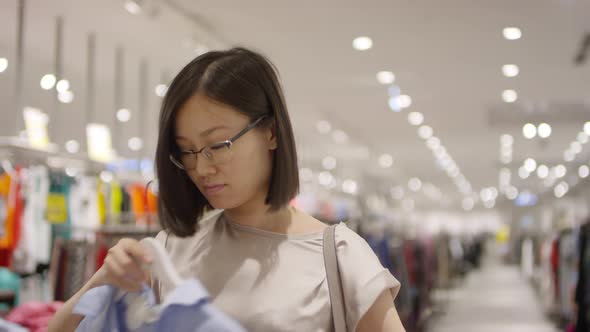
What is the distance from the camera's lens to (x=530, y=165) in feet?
64.2

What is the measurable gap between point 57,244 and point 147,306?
4.58 metres

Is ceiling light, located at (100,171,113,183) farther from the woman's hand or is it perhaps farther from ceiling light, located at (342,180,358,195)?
ceiling light, located at (342,180,358,195)

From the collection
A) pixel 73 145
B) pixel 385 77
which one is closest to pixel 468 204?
pixel 385 77

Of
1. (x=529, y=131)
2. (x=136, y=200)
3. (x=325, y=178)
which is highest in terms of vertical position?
(x=529, y=131)

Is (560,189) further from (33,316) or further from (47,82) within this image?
(33,316)

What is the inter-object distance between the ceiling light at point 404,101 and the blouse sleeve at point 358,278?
31.9 feet

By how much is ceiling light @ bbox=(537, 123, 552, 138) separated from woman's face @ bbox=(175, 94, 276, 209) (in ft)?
38.1

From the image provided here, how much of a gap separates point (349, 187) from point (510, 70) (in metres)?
11.7

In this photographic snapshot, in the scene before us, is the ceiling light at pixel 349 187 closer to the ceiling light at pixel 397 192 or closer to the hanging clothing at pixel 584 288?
the ceiling light at pixel 397 192

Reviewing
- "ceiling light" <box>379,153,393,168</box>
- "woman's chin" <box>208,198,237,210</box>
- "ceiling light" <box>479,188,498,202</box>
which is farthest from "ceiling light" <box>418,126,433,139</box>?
"ceiling light" <box>479,188,498,202</box>

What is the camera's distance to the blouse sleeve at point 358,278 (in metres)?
1.27

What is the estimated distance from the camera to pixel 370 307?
50.3 inches

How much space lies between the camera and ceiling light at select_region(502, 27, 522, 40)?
7.40m

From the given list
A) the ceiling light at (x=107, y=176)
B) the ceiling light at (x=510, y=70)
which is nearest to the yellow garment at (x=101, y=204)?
the ceiling light at (x=107, y=176)
